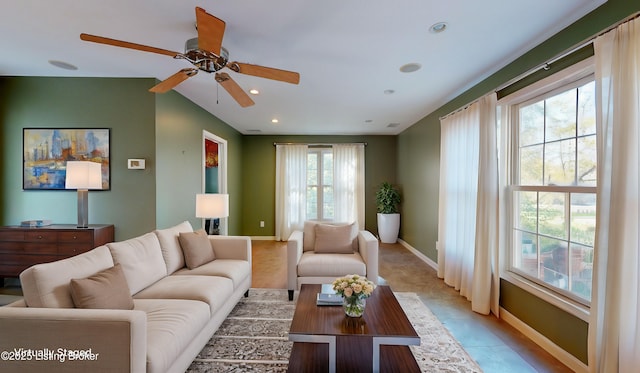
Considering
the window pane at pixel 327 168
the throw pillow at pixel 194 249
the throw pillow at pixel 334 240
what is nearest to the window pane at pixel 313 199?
the window pane at pixel 327 168

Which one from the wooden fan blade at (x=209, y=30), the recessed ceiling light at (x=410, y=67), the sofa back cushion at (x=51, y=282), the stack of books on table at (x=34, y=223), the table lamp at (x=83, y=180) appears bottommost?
the sofa back cushion at (x=51, y=282)

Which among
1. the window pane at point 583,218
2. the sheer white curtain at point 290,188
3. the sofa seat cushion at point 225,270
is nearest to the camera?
the window pane at point 583,218

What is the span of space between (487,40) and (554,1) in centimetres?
49

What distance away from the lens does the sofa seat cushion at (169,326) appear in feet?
4.44

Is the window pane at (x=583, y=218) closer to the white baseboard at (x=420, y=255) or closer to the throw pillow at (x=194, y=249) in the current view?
the white baseboard at (x=420, y=255)

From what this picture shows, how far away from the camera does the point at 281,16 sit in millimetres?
1913

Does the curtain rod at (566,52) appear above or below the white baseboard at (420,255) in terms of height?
above

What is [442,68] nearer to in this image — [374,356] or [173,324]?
[374,356]

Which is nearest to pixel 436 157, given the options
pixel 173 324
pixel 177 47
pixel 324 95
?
pixel 324 95

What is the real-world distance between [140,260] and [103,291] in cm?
64

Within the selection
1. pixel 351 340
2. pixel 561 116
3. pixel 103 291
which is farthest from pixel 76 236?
pixel 561 116

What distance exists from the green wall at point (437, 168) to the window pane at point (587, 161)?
69cm

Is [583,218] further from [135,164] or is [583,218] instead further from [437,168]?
[135,164]

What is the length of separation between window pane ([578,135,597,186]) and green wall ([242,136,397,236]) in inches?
177
